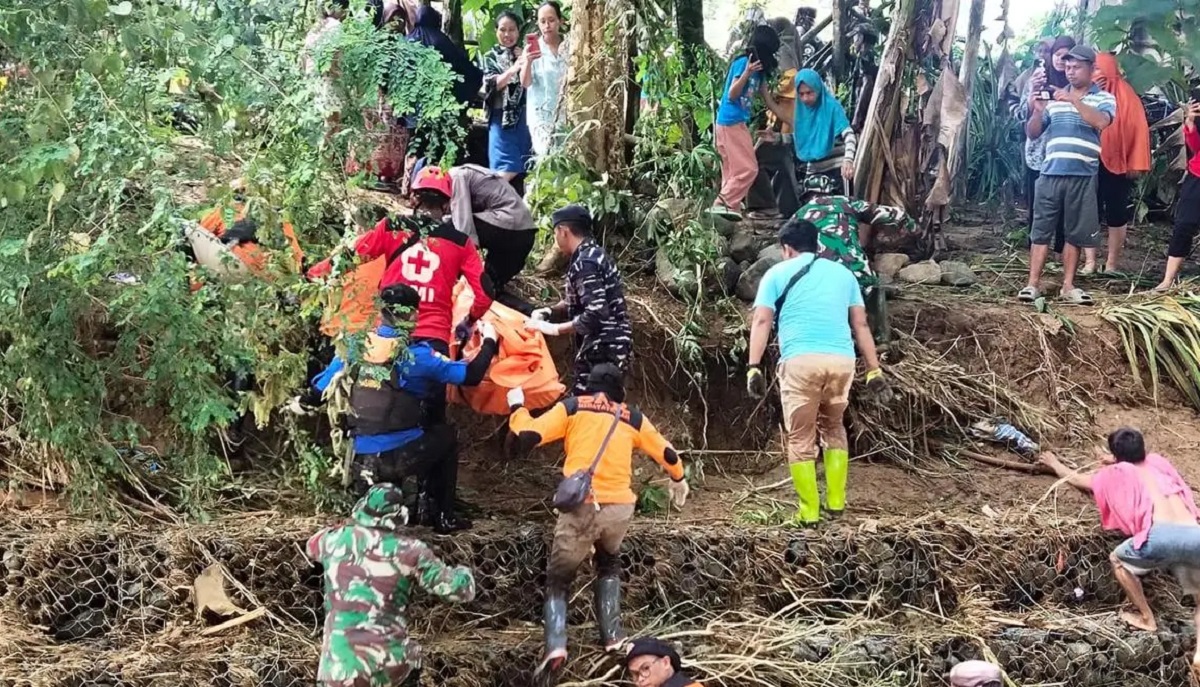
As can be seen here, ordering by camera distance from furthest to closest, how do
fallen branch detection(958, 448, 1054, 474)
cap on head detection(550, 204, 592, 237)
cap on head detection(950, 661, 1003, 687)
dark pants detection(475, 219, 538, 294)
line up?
fallen branch detection(958, 448, 1054, 474), dark pants detection(475, 219, 538, 294), cap on head detection(550, 204, 592, 237), cap on head detection(950, 661, 1003, 687)

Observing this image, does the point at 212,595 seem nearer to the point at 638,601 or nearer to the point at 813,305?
the point at 638,601

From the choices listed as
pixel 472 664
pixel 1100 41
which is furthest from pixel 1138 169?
pixel 472 664

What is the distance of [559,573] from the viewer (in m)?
5.21

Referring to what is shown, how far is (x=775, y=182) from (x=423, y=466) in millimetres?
4653

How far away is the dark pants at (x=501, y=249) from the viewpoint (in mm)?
6371

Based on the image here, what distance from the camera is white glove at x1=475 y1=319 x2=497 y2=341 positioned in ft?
18.3

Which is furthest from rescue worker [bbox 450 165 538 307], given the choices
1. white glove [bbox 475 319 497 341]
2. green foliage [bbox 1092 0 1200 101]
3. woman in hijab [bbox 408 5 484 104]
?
green foliage [bbox 1092 0 1200 101]

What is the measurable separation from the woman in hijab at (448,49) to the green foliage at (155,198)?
2.19 m

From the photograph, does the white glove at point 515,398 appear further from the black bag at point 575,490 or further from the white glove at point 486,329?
the black bag at point 575,490

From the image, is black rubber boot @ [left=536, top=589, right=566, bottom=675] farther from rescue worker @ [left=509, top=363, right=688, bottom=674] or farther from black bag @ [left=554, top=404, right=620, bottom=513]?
black bag @ [left=554, top=404, right=620, bottom=513]

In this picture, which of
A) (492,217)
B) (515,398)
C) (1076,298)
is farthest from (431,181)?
(1076,298)

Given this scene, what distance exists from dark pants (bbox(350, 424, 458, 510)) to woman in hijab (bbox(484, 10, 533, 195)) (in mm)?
2749

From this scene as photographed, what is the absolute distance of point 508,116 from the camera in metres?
7.98

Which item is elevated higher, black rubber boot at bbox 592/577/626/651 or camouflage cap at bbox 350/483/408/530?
camouflage cap at bbox 350/483/408/530
